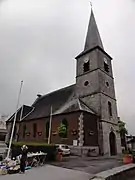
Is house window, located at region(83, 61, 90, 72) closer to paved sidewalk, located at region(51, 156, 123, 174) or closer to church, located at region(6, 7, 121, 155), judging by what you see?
church, located at region(6, 7, 121, 155)

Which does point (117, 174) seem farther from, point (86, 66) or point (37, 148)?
point (86, 66)

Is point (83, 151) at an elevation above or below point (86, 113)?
below

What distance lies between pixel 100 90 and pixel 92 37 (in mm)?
12756

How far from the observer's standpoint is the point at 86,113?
23.6 metres

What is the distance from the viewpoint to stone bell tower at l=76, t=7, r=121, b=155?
25.1m

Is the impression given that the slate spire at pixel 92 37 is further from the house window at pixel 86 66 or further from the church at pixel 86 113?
the house window at pixel 86 66

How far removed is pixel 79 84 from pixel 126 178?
22.3m

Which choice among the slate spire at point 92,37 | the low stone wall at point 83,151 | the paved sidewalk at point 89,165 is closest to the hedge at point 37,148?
the paved sidewalk at point 89,165

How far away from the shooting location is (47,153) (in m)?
14.5

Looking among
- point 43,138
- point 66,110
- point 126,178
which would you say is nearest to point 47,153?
point 126,178

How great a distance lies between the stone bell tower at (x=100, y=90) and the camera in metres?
25.1

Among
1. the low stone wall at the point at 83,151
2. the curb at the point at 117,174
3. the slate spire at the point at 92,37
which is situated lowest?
the curb at the point at 117,174

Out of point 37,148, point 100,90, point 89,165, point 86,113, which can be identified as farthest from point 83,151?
point 100,90

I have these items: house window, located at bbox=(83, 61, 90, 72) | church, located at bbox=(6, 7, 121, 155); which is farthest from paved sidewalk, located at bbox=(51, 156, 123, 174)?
house window, located at bbox=(83, 61, 90, 72)
